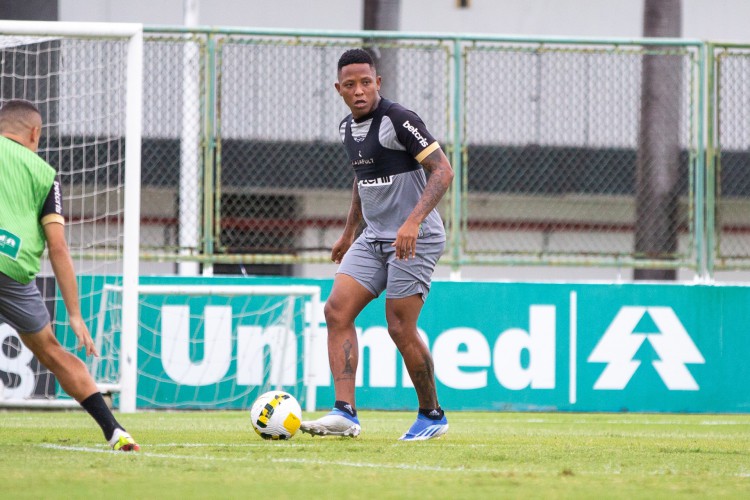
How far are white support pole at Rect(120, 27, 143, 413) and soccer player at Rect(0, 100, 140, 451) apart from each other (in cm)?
396

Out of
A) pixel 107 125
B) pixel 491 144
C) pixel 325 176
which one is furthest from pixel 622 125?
pixel 107 125

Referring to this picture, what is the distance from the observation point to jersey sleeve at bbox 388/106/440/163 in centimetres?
718

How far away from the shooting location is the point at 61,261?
613 centimetres

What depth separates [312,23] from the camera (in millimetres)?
19766

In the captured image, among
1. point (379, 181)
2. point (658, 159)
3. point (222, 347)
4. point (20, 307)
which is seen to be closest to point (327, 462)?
point (20, 307)

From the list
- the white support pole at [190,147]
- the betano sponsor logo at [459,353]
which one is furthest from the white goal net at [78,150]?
the betano sponsor logo at [459,353]

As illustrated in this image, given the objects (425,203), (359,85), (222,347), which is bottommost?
(222,347)

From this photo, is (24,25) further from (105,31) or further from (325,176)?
(325,176)

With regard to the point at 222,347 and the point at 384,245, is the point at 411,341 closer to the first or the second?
the point at 384,245

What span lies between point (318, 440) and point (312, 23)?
13.4 metres

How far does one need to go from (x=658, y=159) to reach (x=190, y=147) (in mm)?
4996

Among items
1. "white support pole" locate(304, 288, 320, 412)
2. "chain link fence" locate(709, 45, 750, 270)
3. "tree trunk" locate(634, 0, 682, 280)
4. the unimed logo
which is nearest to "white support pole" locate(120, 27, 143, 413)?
"white support pole" locate(304, 288, 320, 412)

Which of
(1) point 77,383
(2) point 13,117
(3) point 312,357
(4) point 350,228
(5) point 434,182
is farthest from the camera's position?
(3) point 312,357

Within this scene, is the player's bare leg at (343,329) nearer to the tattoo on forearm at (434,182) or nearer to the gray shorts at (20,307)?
the tattoo on forearm at (434,182)
